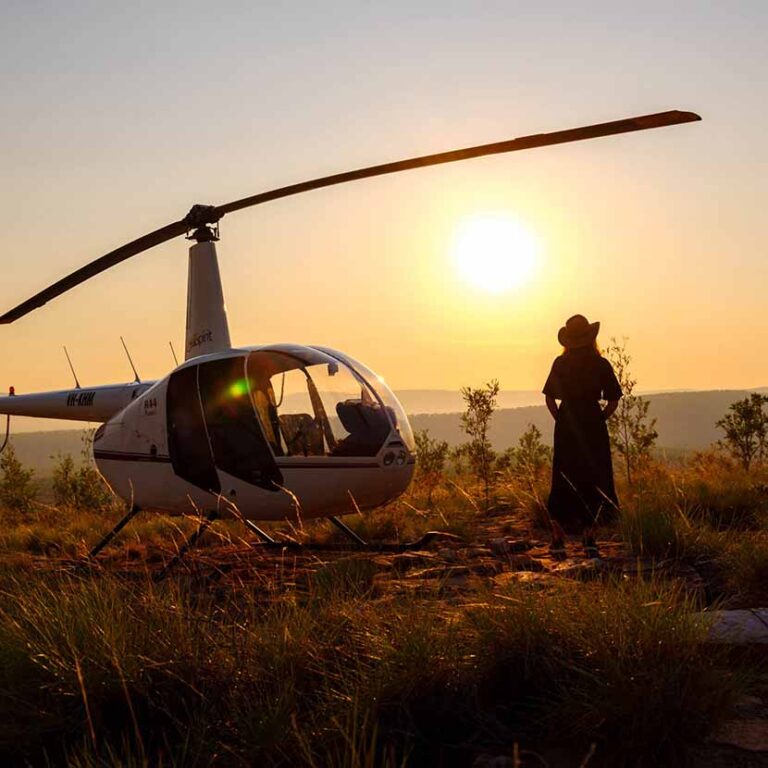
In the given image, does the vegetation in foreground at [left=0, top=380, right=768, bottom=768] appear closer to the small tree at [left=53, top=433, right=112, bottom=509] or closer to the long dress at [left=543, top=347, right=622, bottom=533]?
the long dress at [left=543, top=347, right=622, bottom=533]

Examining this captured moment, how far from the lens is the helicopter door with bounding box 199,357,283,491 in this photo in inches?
279

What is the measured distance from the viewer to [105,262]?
783 cm

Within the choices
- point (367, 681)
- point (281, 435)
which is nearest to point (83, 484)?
point (281, 435)

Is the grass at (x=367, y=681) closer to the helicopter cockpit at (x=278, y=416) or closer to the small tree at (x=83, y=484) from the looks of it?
the helicopter cockpit at (x=278, y=416)

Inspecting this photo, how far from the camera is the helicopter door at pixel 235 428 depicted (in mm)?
7086

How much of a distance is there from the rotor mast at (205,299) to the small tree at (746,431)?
10178 mm

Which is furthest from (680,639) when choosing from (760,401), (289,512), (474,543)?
(760,401)

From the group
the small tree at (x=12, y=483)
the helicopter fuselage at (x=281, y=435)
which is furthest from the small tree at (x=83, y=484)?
the helicopter fuselage at (x=281, y=435)

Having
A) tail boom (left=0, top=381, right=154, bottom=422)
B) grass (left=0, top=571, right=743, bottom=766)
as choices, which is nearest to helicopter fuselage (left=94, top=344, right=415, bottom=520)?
tail boom (left=0, top=381, right=154, bottom=422)

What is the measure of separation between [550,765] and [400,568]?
3960 mm

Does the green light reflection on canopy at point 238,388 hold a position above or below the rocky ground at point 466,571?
above

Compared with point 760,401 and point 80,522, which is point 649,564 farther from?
point 760,401

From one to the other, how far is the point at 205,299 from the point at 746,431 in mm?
10757

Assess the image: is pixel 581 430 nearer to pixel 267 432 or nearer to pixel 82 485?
pixel 267 432
